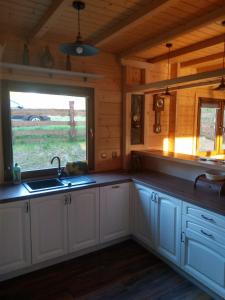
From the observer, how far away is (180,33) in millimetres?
2352

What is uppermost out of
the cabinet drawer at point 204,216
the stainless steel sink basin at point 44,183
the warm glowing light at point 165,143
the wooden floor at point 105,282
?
the warm glowing light at point 165,143

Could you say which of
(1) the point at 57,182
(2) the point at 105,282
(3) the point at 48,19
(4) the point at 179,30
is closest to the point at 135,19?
(4) the point at 179,30

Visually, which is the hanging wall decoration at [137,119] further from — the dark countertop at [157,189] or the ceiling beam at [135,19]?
the ceiling beam at [135,19]

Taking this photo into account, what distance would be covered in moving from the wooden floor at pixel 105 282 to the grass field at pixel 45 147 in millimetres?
1227

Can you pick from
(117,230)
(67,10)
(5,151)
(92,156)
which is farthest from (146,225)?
(67,10)

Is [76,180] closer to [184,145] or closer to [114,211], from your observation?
[114,211]

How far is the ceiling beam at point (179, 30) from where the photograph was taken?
2.01m

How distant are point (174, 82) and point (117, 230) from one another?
1.91 m

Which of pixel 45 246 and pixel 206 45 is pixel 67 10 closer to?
pixel 206 45

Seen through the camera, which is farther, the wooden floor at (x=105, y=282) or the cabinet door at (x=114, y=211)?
the cabinet door at (x=114, y=211)

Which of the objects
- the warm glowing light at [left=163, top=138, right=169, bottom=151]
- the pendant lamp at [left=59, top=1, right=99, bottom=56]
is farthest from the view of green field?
the warm glowing light at [left=163, top=138, right=169, bottom=151]

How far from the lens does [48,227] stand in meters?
2.39

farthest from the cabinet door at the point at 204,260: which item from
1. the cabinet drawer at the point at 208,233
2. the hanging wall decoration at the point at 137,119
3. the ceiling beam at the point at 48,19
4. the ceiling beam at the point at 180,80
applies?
the ceiling beam at the point at 48,19

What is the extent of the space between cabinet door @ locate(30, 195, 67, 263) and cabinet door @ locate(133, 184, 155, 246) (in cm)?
90
